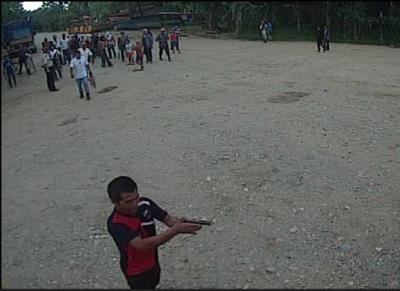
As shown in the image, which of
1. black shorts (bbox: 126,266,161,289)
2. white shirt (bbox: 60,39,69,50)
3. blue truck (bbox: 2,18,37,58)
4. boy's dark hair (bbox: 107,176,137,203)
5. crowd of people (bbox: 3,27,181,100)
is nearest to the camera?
blue truck (bbox: 2,18,37,58)

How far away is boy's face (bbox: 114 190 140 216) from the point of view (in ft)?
6.76

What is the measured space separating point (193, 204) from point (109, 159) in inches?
65.9

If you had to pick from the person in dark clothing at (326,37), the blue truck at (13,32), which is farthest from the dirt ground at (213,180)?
the person in dark clothing at (326,37)

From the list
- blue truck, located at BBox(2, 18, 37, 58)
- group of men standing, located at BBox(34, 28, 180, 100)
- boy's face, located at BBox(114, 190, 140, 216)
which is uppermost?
blue truck, located at BBox(2, 18, 37, 58)

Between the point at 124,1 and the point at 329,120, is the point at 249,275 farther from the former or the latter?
the point at 329,120

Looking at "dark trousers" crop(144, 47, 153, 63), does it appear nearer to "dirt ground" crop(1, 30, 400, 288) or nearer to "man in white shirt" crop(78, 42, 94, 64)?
"dirt ground" crop(1, 30, 400, 288)

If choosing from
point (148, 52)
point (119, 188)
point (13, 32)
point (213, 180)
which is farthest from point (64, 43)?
point (148, 52)

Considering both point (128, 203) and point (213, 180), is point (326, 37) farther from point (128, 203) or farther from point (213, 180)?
point (128, 203)

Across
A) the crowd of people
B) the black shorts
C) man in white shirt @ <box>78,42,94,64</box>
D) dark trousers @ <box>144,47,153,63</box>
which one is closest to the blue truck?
the black shorts

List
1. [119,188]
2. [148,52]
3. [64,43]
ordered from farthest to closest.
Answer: [148,52]
[64,43]
[119,188]

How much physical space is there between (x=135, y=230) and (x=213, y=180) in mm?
3198

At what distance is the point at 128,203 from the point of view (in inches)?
81.9

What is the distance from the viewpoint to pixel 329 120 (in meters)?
7.67

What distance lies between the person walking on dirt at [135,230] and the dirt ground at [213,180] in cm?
31
